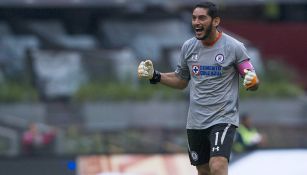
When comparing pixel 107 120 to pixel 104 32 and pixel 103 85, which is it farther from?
pixel 104 32

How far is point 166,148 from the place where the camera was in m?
16.8

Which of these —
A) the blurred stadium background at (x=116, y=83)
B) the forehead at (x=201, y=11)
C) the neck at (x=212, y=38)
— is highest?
the forehead at (x=201, y=11)

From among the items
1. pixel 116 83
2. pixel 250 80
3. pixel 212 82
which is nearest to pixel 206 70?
pixel 212 82

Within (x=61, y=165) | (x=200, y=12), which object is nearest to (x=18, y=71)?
(x=61, y=165)

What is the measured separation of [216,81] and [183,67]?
43 cm

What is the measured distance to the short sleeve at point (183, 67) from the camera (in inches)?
363

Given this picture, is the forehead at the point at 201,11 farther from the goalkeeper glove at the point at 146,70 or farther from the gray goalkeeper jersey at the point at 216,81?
the goalkeeper glove at the point at 146,70

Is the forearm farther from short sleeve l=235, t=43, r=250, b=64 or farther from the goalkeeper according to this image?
short sleeve l=235, t=43, r=250, b=64

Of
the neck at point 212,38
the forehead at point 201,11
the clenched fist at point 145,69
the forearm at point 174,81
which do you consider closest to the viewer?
the forehead at point 201,11

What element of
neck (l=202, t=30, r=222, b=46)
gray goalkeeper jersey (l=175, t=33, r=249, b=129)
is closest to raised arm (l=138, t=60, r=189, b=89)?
gray goalkeeper jersey (l=175, t=33, r=249, b=129)

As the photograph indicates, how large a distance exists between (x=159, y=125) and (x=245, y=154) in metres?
8.44

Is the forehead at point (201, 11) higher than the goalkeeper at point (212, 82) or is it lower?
higher

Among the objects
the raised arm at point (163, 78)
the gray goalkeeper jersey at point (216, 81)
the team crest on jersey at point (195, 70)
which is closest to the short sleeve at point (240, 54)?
the gray goalkeeper jersey at point (216, 81)

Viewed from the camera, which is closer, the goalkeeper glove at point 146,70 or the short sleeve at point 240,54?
the short sleeve at point 240,54
